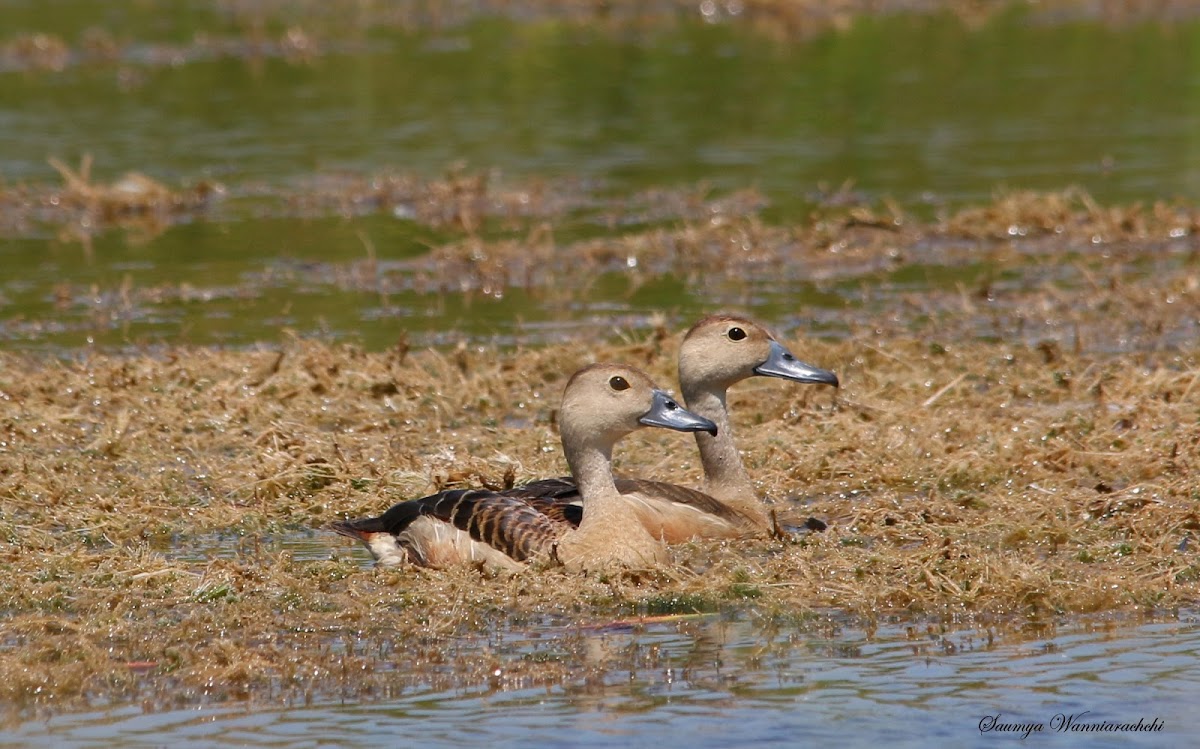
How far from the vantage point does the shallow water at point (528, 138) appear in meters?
15.2

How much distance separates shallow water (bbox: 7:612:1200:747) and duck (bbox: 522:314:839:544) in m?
1.44

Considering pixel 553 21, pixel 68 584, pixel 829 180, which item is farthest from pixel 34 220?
pixel 553 21

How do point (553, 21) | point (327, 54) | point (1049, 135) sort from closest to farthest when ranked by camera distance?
point (1049, 135)
point (327, 54)
point (553, 21)

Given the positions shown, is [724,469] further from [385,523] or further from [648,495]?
[385,523]

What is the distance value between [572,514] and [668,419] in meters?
0.58

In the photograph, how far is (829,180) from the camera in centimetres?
2033

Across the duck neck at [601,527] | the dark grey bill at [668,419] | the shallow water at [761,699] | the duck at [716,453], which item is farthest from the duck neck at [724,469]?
the shallow water at [761,699]

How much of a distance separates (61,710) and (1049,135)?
1798cm

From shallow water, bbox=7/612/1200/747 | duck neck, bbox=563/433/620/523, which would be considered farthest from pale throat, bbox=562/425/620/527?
shallow water, bbox=7/612/1200/747

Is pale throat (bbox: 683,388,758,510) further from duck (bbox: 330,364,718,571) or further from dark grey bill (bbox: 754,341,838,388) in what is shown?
duck (bbox: 330,364,718,571)

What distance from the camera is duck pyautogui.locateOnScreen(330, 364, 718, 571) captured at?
8.37 metres

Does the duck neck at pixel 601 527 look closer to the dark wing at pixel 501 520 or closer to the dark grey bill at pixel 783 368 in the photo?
the dark wing at pixel 501 520

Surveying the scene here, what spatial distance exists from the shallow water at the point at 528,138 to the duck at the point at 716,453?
4340 millimetres

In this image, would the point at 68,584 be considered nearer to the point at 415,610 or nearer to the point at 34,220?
the point at 415,610
